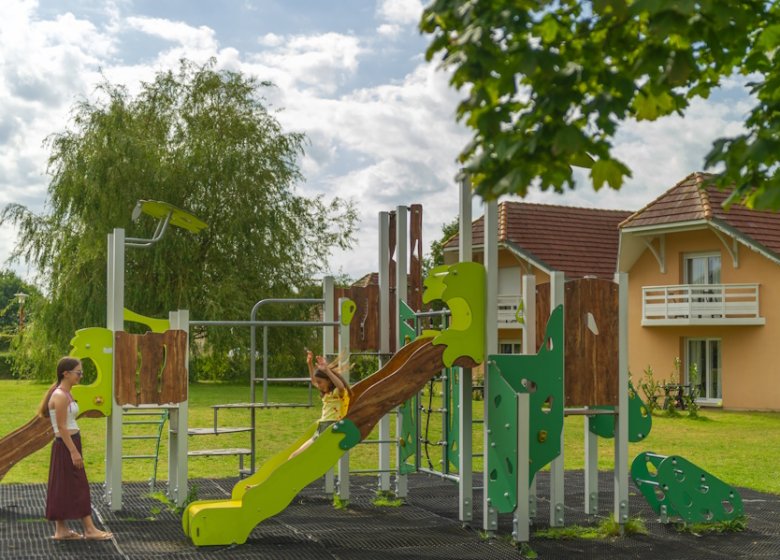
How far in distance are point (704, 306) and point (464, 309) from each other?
710 inches

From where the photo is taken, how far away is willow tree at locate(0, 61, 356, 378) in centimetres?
2620

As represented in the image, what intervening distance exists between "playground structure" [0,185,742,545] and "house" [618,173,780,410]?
1519 cm

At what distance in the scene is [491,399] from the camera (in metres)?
7.80

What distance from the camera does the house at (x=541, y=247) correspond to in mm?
28734

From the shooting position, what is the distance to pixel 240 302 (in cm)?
2714

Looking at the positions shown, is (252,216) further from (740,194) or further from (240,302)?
(740,194)

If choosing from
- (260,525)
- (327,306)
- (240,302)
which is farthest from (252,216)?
(260,525)

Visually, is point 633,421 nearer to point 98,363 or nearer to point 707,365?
point 98,363

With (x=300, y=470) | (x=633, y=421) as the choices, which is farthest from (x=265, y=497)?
(x=633, y=421)

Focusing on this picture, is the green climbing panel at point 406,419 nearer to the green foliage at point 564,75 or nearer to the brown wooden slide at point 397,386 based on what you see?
the brown wooden slide at point 397,386

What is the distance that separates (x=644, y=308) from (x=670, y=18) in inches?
906

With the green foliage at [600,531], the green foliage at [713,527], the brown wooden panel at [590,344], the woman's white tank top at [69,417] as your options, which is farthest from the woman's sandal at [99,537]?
the green foliage at [713,527]

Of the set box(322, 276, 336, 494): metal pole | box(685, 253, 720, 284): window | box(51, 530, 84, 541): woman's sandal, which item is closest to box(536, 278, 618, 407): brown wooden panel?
box(322, 276, 336, 494): metal pole

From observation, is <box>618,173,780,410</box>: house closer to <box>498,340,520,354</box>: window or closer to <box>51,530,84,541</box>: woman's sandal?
<box>498,340,520,354</box>: window
